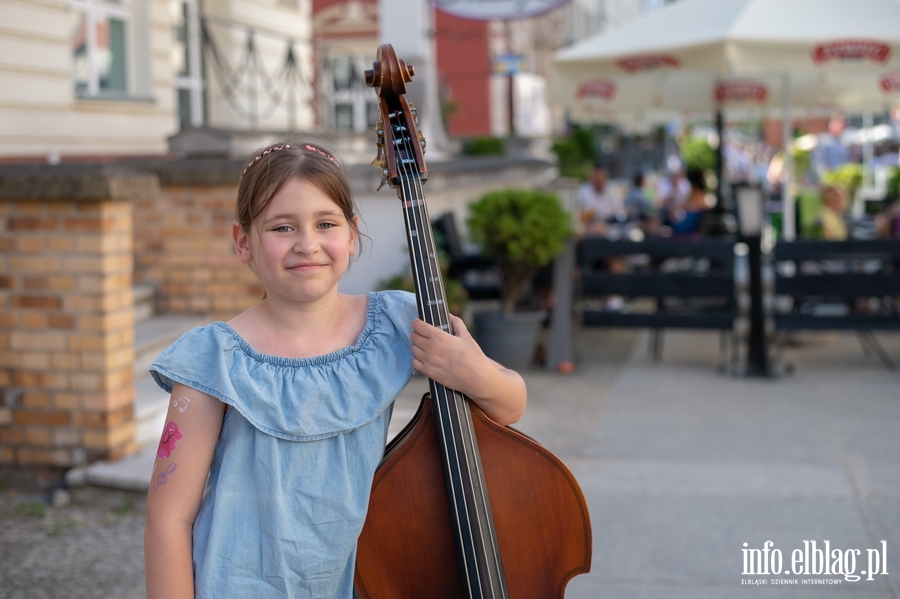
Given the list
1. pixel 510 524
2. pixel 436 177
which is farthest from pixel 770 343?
pixel 510 524

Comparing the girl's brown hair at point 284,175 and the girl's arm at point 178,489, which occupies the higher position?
the girl's brown hair at point 284,175

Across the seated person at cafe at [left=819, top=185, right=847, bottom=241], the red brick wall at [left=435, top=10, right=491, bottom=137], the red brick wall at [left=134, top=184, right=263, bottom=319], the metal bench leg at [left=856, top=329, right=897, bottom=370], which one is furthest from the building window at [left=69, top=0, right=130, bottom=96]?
the red brick wall at [left=435, top=10, right=491, bottom=137]

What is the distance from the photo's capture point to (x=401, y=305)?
1857 mm

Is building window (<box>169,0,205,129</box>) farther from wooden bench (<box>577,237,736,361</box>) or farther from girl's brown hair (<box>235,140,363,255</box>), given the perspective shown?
girl's brown hair (<box>235,140,363,255</box>)

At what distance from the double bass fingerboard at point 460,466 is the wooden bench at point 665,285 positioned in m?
5.60

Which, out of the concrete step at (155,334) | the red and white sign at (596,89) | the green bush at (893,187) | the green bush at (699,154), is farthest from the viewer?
the green bush at (699,154)

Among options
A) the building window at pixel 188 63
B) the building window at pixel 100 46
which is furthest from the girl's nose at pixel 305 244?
the building window at pixel 188 63

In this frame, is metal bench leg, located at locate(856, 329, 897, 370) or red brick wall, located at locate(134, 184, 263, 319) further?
metal bench leg, located at locate(856, 329, 897, 370)

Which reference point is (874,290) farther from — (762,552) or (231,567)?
(231,567)

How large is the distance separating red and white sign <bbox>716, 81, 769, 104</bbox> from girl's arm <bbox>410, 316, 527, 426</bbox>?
9896 millimetres

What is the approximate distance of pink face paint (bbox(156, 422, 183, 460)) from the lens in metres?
1.67

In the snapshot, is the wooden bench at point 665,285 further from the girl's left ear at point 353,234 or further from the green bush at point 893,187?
the girl's left ear at point 353,234

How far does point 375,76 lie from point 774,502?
126 inches

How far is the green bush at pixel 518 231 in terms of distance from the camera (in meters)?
6.83
